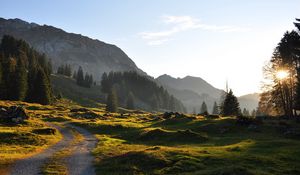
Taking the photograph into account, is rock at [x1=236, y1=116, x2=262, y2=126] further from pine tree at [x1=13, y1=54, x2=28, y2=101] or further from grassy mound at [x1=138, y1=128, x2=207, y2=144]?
pine tree at [x1=13, y1=54, x2=28, y2=101]

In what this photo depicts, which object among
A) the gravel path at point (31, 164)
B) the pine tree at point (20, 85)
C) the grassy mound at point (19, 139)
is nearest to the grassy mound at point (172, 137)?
the grassy mound at point (19, 139)

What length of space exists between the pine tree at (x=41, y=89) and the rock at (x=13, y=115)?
54.5 m

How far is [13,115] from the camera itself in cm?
6431

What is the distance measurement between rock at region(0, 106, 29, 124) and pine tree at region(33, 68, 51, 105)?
179ft

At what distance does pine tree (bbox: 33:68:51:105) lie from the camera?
4734 inches

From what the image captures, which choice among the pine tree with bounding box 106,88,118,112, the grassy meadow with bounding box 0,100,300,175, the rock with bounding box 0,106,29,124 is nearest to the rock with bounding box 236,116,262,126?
the grassy meadow with bounding box 0,100,300,175

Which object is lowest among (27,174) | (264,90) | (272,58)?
(27,174)

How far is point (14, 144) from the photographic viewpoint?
4072cm

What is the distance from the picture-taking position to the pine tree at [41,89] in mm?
120250

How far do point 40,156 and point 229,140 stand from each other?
26.7 m

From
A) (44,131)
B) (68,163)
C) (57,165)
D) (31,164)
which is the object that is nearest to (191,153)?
(68,163)

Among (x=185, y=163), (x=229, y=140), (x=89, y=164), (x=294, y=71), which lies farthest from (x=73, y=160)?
(x=294, y=71)

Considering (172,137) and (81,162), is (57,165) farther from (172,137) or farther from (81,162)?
(172,137)

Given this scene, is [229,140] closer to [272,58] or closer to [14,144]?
[14,144]
